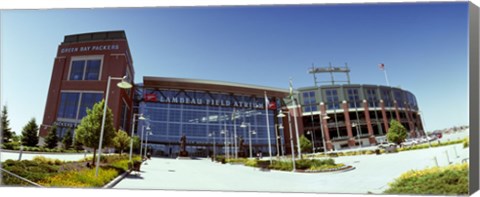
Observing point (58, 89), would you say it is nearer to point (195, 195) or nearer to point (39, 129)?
point (39, 129)

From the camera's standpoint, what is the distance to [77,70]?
32.0 meters

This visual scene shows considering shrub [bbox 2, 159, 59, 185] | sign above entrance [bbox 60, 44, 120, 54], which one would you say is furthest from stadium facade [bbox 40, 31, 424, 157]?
shrub [bbox 2, 159, 59, 185]

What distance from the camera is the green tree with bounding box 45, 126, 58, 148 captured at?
2596 centimetres

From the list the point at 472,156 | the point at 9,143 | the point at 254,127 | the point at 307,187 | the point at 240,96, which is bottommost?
the point at 307,187

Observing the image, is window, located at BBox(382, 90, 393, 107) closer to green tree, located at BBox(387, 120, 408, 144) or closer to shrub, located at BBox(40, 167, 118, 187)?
green tree, located at BBox(387, 120, 408, 144)

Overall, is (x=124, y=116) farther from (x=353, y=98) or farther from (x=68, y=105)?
(x=353, y=98)

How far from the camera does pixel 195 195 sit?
376 inches

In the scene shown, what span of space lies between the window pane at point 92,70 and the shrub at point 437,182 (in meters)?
32.6

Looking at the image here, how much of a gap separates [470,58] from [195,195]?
460 inches

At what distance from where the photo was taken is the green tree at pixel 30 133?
81.1 ft

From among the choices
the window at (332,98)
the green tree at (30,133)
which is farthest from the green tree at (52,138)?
the window at (332,98)

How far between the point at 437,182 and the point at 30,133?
103 feet

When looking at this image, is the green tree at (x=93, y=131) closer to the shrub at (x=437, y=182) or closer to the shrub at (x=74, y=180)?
the shrub at (x=74, y=180)

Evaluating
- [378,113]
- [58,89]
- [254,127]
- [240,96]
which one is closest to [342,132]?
[378,113]
